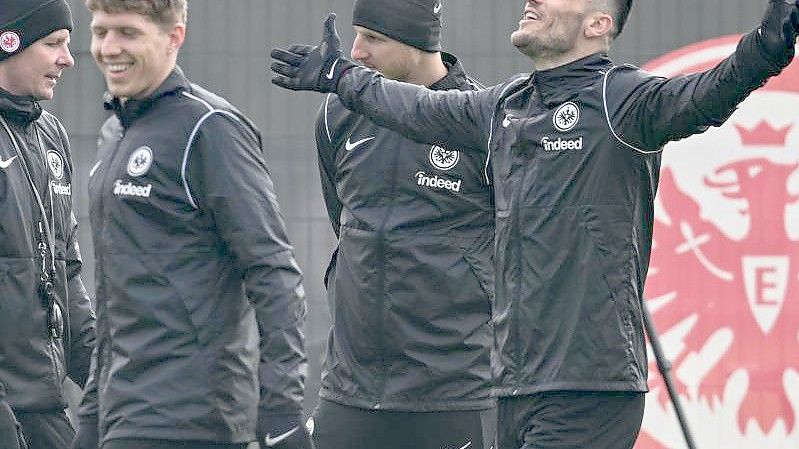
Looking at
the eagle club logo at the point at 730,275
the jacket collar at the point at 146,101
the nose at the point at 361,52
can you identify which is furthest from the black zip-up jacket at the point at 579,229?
the eagle club logo at the point at 730,275

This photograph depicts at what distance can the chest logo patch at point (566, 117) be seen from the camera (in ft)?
17.6

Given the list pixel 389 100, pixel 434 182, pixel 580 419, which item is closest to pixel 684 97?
pixel 580 419

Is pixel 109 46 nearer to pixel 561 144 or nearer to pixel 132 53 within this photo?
pixel 132 53

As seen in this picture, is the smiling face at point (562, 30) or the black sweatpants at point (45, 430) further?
the black sweatpants at point (45, 430)

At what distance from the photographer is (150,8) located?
17.0 feet

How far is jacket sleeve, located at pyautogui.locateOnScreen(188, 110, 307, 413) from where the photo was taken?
4.85m

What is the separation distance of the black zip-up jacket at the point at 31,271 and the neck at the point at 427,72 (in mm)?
1240

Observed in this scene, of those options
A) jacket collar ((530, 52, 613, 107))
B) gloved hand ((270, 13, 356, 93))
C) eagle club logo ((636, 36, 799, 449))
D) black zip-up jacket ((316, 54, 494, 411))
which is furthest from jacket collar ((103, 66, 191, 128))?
eagle club logo ((636, 36, 799, 449))

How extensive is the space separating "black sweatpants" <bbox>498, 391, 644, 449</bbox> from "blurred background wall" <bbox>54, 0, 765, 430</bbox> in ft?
12.3

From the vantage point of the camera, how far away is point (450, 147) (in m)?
5.84

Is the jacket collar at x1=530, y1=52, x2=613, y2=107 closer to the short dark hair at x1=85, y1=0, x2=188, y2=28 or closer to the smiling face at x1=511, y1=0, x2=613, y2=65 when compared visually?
the smiling face at x1=511, y1=0, x2=613, y2=65

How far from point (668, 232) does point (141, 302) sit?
4608mm

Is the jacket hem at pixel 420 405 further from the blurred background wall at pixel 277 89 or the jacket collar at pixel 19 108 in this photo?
the blurred background wall at pixel 277 89

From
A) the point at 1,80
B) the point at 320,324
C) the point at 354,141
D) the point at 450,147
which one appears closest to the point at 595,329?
the point at 450,147
